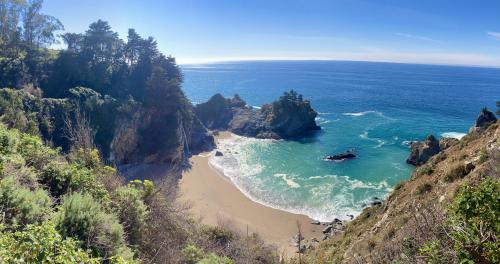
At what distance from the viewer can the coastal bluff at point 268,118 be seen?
5581 cm

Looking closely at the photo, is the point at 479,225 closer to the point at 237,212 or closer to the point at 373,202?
the point at 237,212

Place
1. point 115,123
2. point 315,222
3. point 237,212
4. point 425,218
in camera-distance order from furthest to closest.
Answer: point 115,123, point 237,212, point 315,222, point 425,218

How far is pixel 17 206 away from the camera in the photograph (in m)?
7.24

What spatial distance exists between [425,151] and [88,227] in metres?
39.5

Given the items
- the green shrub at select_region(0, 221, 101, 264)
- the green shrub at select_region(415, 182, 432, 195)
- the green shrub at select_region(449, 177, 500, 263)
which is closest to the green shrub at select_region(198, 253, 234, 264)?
the green shrub at select_region(0, 221, 101, 264)

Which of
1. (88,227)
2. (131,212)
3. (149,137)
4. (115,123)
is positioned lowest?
(149,137)

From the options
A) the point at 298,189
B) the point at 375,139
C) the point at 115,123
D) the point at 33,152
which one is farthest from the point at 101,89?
the point at 375,139

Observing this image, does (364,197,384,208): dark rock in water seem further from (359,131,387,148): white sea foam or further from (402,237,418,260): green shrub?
(402,237,418,260): green shrub

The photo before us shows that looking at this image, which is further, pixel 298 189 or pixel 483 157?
pixel 298 189

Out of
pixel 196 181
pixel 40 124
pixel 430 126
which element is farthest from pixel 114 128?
pixel 430 126

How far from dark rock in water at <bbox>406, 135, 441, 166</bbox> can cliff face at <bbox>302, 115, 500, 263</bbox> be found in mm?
20877

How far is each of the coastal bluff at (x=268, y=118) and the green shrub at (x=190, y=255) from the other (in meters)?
42.1

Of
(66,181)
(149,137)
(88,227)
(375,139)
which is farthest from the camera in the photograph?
(375,139)

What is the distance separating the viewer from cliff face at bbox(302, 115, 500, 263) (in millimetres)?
6008
